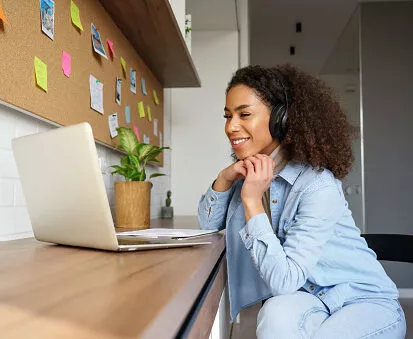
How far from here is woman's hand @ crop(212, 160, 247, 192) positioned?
3.68 feet

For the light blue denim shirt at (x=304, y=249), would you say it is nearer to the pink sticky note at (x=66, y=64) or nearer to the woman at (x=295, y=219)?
the woman at (x=295, y=219)

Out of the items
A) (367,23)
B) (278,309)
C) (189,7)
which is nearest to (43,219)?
(278,309)

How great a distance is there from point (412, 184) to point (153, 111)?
1971 mm

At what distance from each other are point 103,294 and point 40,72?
83 cm

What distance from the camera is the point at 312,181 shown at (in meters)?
1.00

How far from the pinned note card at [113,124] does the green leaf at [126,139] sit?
89 millimetres

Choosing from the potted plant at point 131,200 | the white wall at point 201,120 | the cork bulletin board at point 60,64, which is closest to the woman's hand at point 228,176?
the potted plant at point 131,200

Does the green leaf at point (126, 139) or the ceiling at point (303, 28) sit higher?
the ceiling at point (303, 28)

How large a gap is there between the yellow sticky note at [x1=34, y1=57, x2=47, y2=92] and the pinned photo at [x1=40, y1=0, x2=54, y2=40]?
8cm

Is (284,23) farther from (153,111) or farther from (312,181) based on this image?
(312,181)

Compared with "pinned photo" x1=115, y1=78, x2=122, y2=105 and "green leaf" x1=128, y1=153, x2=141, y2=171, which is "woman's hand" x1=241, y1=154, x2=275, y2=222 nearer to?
"green leaf" x1=128, y1=153, x2=141, y2=171

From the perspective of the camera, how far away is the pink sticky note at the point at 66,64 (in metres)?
1.21

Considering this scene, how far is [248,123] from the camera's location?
1143 mm

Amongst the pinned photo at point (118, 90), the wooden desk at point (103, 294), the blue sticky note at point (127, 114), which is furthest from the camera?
the blue sticky note at point (127, 114)
